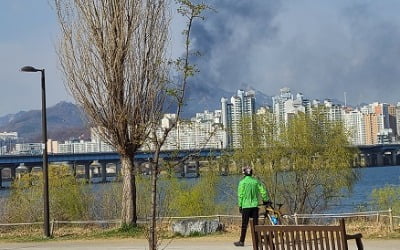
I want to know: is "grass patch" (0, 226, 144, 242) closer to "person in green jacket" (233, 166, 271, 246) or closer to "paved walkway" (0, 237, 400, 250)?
"paved walkway" (0, 237, 400, 250)

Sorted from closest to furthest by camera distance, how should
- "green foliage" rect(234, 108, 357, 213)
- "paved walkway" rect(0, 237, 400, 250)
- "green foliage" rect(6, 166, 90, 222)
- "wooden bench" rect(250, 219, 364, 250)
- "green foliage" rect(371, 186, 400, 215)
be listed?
"wooden bench" rect(250, 219, 364, 250) → "paved walkway" rect(0, 237, 400, 250) → "green foliage" rect(371, 186, 400, 215) → "green foliage" rect(234, 108, 357, 213) → "green foliage" rect(6, 166, 90, 222)

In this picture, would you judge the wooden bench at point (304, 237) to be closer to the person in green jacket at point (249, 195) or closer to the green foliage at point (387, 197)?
the person in green jacket at point (249, 195)

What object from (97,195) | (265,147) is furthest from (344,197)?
(97,195)

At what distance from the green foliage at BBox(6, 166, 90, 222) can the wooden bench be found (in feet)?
65.0

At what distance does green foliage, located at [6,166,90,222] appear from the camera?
29703 mm

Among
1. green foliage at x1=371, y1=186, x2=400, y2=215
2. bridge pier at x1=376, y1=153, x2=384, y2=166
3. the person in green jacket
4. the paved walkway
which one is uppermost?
bridge pier at x1=376, y1=153, x2=384, y2=166

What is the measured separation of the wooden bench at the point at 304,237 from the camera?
1017 cm

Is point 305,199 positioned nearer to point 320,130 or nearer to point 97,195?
point 320,130

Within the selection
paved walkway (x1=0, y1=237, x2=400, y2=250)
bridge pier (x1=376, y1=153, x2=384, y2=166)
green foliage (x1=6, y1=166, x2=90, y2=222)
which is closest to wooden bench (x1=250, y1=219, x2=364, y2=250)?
paved walkway (x1=0, y1=237, x2=400, y2=250)

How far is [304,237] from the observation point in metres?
10.3

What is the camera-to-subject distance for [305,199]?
28.7 meters

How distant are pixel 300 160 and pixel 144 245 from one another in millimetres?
10843

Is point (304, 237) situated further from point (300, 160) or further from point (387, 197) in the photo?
point (300, 160)

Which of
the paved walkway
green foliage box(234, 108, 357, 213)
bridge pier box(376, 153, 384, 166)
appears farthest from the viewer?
bridge pier box(376, 153, 384, 166)
